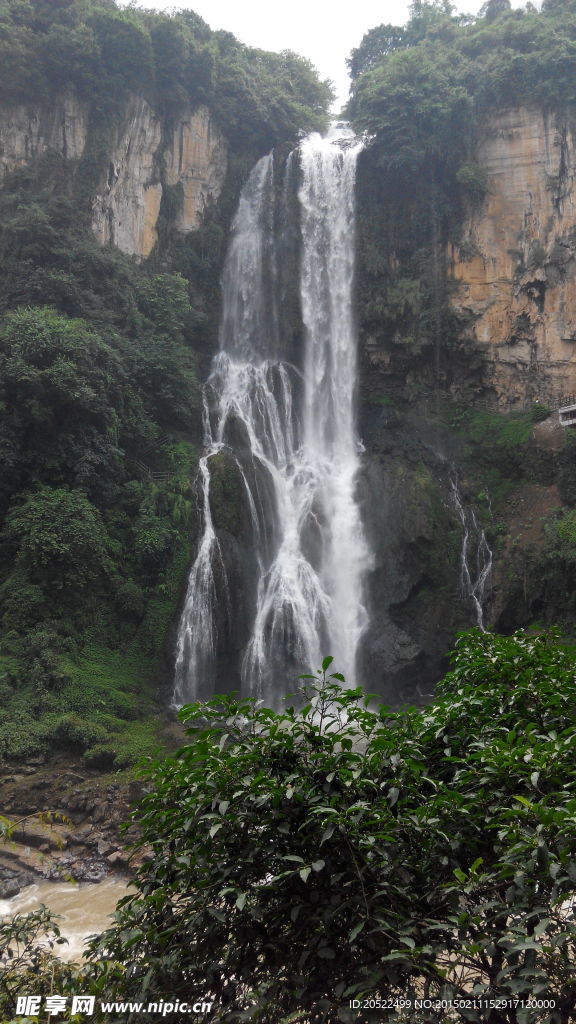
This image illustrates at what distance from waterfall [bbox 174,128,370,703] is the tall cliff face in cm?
159

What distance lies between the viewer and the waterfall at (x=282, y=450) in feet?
49.9

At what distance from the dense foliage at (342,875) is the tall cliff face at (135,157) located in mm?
19639

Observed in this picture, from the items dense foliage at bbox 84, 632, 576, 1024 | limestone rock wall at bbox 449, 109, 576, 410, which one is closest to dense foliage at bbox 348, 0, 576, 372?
limestone rock wall at bbox 449, 109, 576, 410

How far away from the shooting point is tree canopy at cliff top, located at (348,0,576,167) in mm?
18797

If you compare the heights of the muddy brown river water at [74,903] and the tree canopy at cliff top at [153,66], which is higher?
the tree canopy at cliff top at [153,66]

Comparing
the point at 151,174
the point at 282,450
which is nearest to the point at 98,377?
the point at 282,450

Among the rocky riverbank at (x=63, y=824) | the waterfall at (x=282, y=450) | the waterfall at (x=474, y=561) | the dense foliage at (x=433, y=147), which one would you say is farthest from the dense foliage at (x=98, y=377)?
the waterfall at (x=474, y=561)

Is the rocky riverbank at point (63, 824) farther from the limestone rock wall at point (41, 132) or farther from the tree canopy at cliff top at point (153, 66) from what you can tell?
the tree canopy at cliff top at point (153, 66)

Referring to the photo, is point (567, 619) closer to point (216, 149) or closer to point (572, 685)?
point (572, 685)

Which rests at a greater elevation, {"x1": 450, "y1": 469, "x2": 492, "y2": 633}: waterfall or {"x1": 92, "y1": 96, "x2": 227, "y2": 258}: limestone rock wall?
{"x1": 92, "y1": 96, "x2": 227, "y2": 258}: limestone rock wall

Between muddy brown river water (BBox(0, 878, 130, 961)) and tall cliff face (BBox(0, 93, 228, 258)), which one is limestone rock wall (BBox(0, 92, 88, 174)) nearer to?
tall cliff face (BBox(0, 93, 228, 258))

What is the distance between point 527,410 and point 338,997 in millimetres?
18062

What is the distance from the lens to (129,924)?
2961 millimetres

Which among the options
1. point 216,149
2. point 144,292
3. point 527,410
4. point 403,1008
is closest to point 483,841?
point 403,1008
